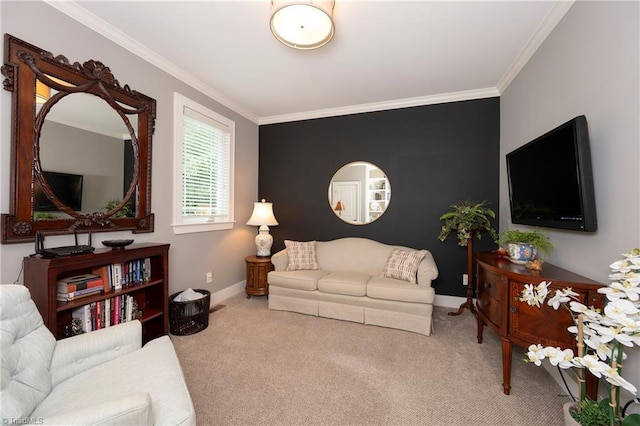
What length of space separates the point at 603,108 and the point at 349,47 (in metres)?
1.93

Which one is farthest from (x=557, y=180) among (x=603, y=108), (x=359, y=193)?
(x=359, y=193)

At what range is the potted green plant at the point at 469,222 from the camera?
3160 mm

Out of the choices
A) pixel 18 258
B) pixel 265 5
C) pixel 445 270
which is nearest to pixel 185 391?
pixel 18 258

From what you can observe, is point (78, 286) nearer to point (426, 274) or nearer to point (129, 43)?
point (129, 43)

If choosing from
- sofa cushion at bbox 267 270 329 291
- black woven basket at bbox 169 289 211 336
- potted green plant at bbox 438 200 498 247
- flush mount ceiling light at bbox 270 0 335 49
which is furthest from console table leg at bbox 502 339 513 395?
black woven basket at bbox 169 289 211 336

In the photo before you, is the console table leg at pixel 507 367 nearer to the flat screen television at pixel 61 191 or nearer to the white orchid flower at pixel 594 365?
the white orchid flower at pixel 594 365

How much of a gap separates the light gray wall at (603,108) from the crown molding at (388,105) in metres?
1.09

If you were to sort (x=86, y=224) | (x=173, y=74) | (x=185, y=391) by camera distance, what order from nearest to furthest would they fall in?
(x=185, y=391)
(x=86, y=224)
(x=173, y=74)

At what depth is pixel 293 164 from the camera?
4.35m

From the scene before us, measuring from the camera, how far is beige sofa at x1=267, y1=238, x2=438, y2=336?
111 inches

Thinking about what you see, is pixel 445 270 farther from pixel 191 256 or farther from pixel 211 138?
pixel 211 138

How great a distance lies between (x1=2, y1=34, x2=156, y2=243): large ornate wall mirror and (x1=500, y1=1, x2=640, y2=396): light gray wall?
355 cm

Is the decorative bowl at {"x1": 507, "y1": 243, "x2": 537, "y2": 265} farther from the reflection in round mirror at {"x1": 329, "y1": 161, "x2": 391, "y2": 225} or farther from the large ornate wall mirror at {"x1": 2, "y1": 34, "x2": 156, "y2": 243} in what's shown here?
the large ornate wall mirror at {"x1": 2, "y1": 34, "x2": 156, "y2": 243}

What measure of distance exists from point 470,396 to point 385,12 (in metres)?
2.89
